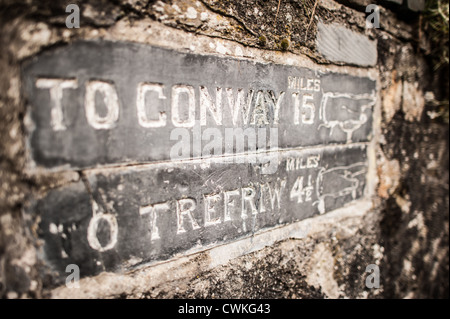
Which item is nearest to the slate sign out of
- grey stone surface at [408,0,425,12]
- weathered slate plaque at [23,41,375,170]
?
weathered slate plaque at [23,41,375,170]

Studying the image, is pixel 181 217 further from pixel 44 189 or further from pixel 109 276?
pixel 44 189

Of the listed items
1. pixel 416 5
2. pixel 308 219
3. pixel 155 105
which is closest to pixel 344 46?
pixel 416 5

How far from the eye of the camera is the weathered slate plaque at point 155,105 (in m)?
0.59

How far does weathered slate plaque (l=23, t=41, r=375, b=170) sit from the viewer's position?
1.92 feet

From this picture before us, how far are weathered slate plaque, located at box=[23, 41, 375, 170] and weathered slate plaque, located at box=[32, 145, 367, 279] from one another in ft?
0.16

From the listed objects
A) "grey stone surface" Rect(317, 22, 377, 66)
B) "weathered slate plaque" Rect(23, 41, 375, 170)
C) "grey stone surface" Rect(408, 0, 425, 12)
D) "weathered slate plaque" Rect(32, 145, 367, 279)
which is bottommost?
"weathered slate plaque" Rect(32, 145, 367, 279)

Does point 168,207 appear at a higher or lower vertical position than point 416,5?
lower

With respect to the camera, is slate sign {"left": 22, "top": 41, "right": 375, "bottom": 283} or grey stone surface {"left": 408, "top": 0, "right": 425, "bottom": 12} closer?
slate sign {"left": 22, "top": 41, "right": 375, "bottom": 283}

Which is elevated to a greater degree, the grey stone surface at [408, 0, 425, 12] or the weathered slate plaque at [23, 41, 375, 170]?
the grey stone surface at [408, 0, 425, 12]

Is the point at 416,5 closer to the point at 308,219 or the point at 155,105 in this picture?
the point at 308,219

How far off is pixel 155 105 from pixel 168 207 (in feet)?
0.86

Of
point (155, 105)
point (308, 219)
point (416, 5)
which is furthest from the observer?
point (416, 5)

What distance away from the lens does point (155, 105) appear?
708 mm

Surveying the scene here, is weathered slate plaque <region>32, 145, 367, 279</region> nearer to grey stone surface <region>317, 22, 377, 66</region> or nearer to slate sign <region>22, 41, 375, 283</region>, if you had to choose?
slate sign <region>22, 41, 375, 283</region>
